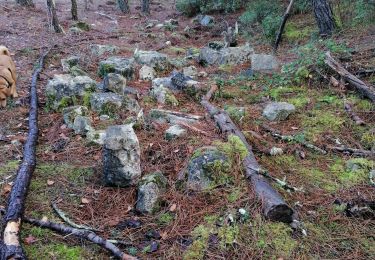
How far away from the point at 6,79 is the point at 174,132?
315 centimetres

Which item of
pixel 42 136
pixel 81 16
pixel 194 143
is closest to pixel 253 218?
pixel 194 143

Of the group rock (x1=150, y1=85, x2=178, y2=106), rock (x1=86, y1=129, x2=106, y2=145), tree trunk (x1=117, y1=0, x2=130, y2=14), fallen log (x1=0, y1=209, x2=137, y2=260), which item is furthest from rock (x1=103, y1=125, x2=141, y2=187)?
tree trunk (x1=117, y1=0, x2=130, y2=14)

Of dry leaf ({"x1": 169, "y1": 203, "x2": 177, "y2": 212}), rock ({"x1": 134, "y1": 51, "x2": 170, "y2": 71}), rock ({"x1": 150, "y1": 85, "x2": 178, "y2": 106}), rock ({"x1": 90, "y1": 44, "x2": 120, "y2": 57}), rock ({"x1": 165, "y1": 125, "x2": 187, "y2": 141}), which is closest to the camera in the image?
dry leaf ({"x1": 169, "y1": 203, "x2": 177, "y2": 212})

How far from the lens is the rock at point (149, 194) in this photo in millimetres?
3113

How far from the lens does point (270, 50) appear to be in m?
8.82

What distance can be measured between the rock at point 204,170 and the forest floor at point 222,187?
109 mm

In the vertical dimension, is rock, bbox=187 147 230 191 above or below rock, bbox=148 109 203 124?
above

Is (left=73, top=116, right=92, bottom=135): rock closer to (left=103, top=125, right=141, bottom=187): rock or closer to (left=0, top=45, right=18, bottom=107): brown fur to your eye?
(left=103, top=125, right=141, bottom=187): rock

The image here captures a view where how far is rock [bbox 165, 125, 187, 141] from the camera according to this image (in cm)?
416

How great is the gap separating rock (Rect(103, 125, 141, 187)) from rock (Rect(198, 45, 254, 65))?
5.03m

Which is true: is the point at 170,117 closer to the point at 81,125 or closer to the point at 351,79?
the point at 81,125

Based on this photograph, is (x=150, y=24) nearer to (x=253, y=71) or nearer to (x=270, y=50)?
(x=270, y=50)

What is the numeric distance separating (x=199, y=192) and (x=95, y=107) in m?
2.71

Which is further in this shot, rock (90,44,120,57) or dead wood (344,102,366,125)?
rock (90,44,120,57)
